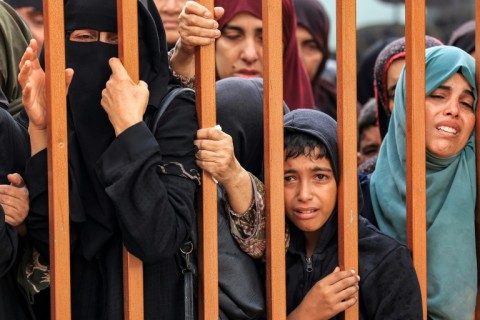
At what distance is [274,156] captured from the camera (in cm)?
282

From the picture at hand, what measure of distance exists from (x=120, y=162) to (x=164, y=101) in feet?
0.84

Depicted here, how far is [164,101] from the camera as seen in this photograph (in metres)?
2.79

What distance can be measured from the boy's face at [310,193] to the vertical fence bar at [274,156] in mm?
115

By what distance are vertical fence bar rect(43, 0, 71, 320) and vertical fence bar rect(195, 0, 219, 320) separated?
340 mm

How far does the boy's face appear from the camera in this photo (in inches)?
116

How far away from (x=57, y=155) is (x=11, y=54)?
78cm

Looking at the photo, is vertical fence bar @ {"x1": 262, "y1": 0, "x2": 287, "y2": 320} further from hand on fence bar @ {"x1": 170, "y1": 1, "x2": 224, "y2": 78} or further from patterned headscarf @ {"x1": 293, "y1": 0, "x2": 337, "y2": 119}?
patterned headscarf @ {"x1": 293, "y1": 0, "x2": 337, "y2": 119}

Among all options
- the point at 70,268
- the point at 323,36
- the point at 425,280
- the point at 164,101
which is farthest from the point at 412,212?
the point at 323,36

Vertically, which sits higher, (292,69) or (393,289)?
(292,69)

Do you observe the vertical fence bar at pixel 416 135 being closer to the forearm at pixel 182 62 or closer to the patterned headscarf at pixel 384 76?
the forearm at pixel 182 62

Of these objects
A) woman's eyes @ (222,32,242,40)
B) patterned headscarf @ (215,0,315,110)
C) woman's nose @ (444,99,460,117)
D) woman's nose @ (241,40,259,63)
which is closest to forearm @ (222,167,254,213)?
woman's nose @ (444,99,460,117)

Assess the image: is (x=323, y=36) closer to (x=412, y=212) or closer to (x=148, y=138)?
(x=412, y=212)

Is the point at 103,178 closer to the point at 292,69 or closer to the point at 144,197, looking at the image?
the point at 144,197

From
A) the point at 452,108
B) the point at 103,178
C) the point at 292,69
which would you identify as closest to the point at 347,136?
the point at 452,108
